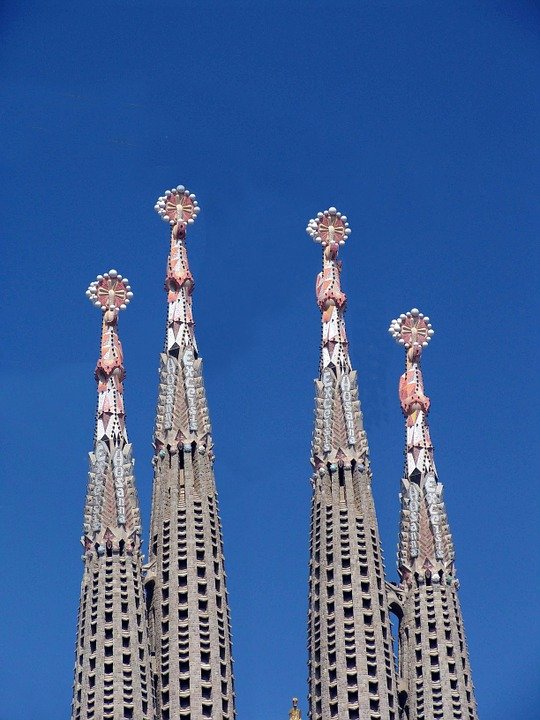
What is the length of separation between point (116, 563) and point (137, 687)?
173 inches

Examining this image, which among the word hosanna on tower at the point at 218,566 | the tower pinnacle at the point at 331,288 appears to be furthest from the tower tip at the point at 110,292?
the tower pinnacle at the point at 331,288

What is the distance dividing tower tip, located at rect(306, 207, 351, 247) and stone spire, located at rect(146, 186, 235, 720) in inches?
168

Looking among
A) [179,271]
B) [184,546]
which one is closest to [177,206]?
[179,271]

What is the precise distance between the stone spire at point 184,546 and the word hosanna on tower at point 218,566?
4 centimetres

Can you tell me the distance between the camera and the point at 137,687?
73438mm

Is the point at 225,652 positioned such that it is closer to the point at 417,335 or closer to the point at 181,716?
the point at 181,716

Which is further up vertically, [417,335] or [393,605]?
[417,335]

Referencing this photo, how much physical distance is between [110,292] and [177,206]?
3867mm

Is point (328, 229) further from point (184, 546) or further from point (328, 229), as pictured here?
point (184, 546)

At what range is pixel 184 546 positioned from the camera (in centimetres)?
7712

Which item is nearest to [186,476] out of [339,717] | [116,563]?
[116,563]

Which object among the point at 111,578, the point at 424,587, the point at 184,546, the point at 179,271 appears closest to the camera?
the point at 111,578

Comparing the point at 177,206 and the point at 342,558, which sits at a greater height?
the point at 177,206

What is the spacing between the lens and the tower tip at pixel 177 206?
8412 cm
